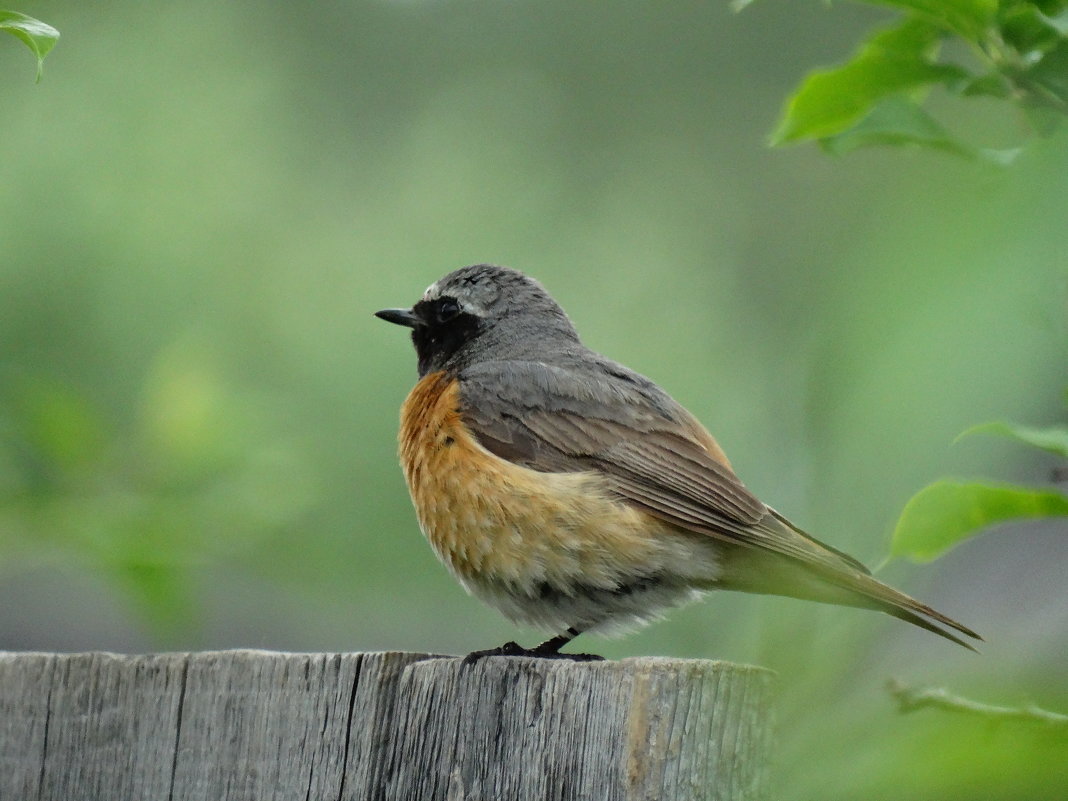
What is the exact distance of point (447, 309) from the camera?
17.6 feet

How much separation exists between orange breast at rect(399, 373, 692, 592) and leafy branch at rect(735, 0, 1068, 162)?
209 centimetres

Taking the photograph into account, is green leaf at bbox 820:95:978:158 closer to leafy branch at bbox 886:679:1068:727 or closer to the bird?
leafy branch at bbox 886:679:1068:727

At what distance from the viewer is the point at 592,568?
154 inches

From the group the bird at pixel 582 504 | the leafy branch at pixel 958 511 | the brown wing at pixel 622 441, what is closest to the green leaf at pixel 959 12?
the leafy branch at pixel 958 511

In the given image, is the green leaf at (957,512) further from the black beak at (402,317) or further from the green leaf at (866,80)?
the black beak at (402,317)

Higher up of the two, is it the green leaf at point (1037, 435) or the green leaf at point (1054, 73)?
the green leaf at point (1054, 73)

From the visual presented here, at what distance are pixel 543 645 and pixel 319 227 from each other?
3922 mm

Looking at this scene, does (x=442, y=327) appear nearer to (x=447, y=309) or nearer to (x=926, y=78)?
(x=447, y=309)

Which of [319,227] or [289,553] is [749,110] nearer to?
[319,227]

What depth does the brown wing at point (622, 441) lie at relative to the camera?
12.8ft

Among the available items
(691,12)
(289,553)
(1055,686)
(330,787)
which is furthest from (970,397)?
(691,12)

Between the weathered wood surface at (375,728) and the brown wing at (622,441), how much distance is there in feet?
4.88

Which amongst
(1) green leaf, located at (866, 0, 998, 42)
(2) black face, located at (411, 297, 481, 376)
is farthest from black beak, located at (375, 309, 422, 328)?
(1) green leaf, located at (866, 0, 998, 42)

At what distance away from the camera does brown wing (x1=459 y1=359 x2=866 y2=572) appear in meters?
3.91
